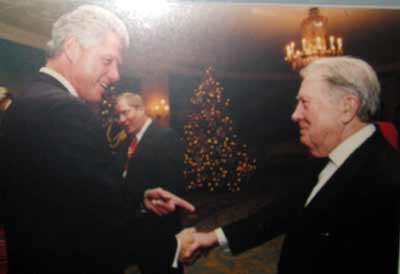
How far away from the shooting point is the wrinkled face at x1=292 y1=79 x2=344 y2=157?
1.44m

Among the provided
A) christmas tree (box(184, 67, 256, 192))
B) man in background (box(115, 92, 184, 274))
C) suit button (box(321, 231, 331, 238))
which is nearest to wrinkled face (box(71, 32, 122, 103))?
man in background (box(115, 92, 184, 274))

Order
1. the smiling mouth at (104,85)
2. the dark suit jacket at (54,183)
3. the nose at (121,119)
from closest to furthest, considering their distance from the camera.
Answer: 1. the dark suit jacket at (54,183)
2. the smiling mouth at (104,85)
3. the nose at (121,119)

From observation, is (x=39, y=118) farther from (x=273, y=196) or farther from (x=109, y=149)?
(x=273, y=196)

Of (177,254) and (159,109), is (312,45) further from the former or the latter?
(177,254)

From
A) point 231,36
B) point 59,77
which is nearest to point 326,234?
point 231,36

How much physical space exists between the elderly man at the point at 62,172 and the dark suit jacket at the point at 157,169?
196mm

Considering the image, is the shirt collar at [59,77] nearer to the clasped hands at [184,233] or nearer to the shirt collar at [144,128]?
the shirt collar at [144,128]

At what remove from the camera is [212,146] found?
167 centimetres

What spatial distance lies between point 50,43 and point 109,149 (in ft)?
1.68

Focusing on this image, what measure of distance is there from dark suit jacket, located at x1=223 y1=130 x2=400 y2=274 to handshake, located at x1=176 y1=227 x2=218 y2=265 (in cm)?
38

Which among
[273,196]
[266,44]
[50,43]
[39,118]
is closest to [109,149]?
[39,118]

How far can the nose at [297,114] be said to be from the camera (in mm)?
1591

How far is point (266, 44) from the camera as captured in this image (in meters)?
1.72

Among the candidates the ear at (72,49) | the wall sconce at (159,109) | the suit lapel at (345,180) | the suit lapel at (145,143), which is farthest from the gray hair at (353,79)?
the ear at (72,49)
